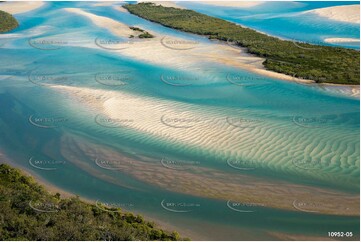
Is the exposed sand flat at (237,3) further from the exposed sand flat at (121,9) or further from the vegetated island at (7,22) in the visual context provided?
the vegetated island at (7,22)

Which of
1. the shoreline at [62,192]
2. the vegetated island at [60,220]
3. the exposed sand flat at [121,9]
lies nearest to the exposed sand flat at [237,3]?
the exposed sand flat at [121,9]

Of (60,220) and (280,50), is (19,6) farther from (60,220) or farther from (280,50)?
(60,220)

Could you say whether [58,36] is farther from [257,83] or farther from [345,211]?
[345,211]

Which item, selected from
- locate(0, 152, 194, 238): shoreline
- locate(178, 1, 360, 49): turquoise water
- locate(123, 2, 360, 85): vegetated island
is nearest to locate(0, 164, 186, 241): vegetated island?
locate(0, 152, 194, 238): shoreline

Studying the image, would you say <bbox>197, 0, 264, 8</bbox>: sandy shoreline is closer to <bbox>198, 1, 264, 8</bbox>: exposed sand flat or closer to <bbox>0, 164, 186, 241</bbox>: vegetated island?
<bbox>198, 1, 264, 8</bbox>: exposed sand flat

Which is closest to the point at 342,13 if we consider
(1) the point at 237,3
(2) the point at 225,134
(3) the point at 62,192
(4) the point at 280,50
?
(1) the point at 237,3

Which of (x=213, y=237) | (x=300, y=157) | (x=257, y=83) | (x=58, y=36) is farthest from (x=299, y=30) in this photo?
(x=213, y=237)

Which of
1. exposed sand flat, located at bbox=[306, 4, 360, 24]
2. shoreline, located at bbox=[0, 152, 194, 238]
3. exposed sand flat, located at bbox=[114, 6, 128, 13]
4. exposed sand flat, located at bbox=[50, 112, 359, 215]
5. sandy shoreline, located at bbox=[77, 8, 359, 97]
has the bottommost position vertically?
shoreline, located at bbox=[0, 152, 194, 238]
